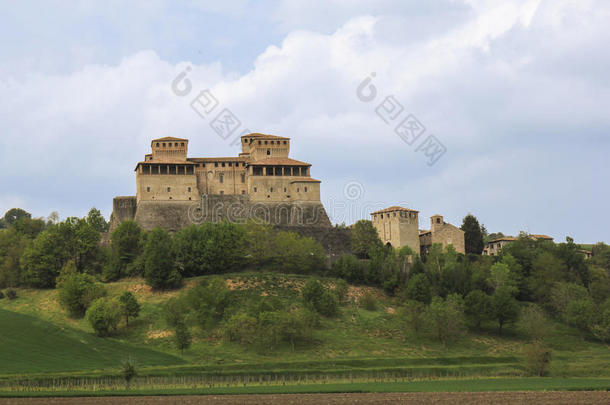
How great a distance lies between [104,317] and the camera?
66375mm

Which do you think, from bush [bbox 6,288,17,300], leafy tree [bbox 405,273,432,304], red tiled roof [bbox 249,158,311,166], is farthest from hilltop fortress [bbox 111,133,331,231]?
leafy tree [bbox 405,273,432,304]

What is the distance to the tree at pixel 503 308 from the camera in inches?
2916

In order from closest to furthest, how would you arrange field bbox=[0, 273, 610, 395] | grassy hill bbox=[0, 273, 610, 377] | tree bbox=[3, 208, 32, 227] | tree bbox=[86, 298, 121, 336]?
1. field bbox=[0, 273, 610, 395]
2. grassy hill bbox=[0, 273, 610, 377]
3. tree bbox=[86, 298, 121, 336]
4. tree bbox=[3, 208, 32, 227]

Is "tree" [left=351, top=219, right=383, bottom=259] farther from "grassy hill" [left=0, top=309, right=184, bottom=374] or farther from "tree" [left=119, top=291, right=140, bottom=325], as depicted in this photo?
"grassy hill" [left=0, top=309, right=184, bottom=374]

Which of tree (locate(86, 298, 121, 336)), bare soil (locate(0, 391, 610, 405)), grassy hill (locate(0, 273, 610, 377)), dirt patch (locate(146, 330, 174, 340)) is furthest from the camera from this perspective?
dirt patch (locate(146, 330, 174, 340))

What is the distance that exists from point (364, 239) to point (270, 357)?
34.0 meters

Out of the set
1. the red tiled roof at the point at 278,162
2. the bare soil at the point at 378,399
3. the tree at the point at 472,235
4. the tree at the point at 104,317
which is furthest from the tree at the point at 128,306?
the tree at the point at 472,235

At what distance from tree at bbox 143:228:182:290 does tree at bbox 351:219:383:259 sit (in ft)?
79.9

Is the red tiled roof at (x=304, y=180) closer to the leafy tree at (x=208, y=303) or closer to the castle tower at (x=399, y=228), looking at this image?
the castle tower at (x=399, y=228)

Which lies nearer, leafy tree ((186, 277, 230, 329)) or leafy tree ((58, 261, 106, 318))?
leafy tree ((186, 277, 230, 329))

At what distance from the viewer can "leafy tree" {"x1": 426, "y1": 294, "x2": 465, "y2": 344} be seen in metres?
68.6

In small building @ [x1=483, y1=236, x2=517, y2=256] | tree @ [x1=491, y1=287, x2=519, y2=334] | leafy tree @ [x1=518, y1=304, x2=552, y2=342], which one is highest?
small building @ [x1=483, y1=236, x2=517, y2=256]

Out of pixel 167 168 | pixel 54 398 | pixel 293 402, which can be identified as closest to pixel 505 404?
pixel 293 402

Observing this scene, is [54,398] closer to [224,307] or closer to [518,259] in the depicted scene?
[224,307]
